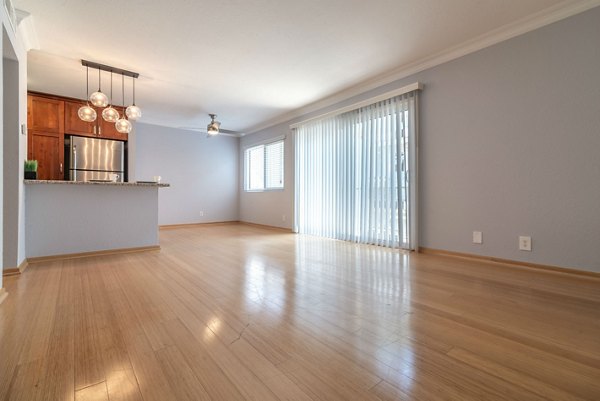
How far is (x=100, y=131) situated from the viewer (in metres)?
5.20

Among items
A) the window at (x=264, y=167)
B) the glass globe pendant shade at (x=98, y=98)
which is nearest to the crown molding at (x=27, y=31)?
the glass globe pendant shade at (x=98, y=98)

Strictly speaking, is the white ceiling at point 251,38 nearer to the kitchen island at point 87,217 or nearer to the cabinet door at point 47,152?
the cabinet door at point 47,152

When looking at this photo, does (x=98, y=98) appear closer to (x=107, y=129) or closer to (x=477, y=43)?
(x=107, y=129)

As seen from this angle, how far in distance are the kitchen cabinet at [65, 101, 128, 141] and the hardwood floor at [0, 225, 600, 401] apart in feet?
10.9

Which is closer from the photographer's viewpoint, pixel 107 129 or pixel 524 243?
pixel 524 243

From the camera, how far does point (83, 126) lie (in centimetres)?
503

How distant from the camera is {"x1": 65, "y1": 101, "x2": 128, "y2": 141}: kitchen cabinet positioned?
490cm

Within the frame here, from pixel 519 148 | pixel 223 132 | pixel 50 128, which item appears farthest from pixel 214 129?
pixel 519 148

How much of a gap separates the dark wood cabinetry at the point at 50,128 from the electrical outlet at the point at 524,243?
681 cm

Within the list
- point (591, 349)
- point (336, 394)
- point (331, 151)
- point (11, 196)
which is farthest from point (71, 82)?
point (591, 349)

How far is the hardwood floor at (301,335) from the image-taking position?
1.05 metres

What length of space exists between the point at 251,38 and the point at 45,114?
425cm

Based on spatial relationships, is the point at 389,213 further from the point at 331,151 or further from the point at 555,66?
the point at 555,66

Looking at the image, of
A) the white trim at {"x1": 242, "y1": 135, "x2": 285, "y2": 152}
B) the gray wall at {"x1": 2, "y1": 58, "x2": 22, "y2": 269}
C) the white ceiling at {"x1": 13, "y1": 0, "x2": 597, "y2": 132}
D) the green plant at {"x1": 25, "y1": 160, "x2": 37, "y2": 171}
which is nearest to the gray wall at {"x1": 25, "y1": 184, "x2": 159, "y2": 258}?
the green plant at {"x1": 25, "y1": 160, "x2": 37, "y2": 171}
